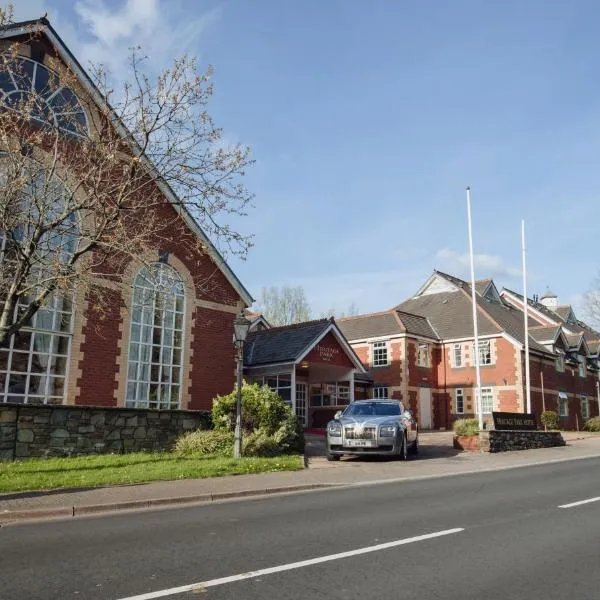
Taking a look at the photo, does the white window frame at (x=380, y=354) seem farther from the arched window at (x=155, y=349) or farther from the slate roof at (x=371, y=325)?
the arched window at (x=155, y=349)

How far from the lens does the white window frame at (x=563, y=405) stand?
40.2m

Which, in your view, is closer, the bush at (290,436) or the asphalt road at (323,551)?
the asphalt road at (323,551)

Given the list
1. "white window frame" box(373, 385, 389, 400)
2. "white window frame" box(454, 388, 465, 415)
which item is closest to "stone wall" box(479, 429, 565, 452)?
"white window frame" box(454, 388, 465, 415)

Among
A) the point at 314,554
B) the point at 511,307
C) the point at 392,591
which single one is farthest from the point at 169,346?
the point at 511,307

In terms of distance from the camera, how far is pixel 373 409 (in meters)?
17.5

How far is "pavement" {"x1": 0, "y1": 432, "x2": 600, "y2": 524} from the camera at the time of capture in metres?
9.05

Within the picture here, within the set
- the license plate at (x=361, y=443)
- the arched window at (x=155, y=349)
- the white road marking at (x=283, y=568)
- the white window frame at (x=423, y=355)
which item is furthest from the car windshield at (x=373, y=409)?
the white window frame at (x=423, y=355)

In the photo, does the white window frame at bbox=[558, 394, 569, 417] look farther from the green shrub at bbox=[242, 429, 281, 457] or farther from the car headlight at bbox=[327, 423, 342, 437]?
the green shrub at bbox=[242, 429, 281, 457]

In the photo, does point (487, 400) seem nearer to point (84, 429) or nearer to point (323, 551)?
point (84, 429)

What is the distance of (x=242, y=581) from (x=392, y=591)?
4.09 ft

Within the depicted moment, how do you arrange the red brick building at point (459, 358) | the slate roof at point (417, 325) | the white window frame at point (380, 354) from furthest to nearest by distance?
the slate roof at point (417, 325), the white window frame at point (380, 354), the red brick building at point (459, 358)

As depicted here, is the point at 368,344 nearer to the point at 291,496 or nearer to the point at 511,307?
the point at 511,307

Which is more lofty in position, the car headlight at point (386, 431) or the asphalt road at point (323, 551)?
the car headlight at point (386, 431)

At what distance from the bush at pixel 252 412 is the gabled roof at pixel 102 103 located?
3.97 metres
